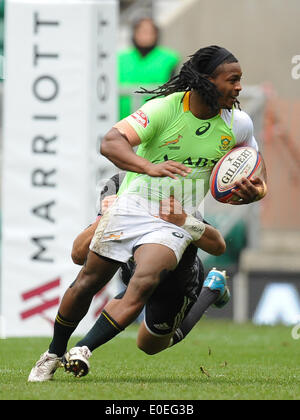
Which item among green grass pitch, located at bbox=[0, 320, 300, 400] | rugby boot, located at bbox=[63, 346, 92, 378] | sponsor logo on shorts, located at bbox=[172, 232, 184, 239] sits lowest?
green grass pitch, located at bbox=[0, 320, 300, 400]

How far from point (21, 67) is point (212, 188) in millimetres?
4997

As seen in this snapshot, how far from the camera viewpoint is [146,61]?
1333 centimetres

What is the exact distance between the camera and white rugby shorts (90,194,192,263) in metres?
6.51

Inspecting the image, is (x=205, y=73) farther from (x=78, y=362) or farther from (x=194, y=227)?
(x=78, y=362)

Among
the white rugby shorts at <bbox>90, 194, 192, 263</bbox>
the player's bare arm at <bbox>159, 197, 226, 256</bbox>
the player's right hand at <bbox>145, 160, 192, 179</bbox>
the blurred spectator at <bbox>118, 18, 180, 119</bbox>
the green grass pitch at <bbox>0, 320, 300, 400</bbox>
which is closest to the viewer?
the green grass pitch at <bbox>0, 320, 300, 400</bbox>

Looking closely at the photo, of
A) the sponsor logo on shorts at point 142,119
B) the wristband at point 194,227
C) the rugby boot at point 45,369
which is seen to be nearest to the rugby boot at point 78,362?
the rugby boot at point 45,369

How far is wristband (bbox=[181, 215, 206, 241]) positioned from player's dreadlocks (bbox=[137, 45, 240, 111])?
0.68m

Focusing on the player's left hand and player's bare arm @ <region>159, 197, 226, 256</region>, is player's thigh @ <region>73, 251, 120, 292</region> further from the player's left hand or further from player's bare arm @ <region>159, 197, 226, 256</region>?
the player's left hand

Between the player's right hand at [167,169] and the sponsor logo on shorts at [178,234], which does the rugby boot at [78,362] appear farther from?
the player's right hand at [167,169]

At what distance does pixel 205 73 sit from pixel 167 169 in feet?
2.61

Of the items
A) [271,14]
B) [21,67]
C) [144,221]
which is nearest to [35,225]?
[21,67]

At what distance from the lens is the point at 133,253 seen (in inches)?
258

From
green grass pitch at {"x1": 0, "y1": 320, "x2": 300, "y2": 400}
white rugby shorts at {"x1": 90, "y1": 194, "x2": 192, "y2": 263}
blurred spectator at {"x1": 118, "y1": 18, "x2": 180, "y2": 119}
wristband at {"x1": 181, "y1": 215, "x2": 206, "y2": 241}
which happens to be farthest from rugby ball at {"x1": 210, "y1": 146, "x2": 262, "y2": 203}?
blurred spectator at {"x1": 118, "y1": 18, "x2": 180, "y2": 119}

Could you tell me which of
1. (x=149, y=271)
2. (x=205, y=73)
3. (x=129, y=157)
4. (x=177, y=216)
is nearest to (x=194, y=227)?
(x=177, y=216)
